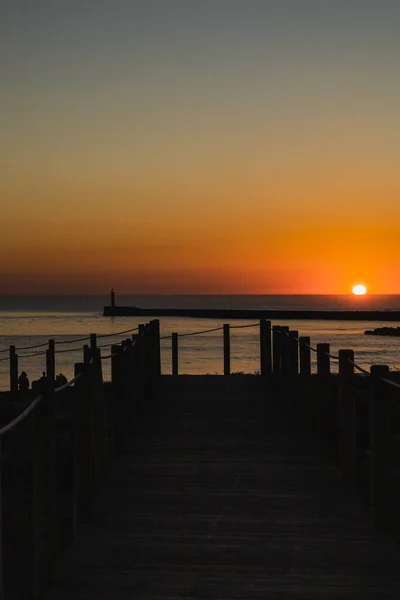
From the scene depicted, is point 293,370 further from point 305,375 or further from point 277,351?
point 277,351

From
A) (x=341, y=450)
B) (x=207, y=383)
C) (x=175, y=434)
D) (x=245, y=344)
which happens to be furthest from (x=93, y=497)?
(x=245, y=344)

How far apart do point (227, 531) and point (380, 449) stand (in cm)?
150

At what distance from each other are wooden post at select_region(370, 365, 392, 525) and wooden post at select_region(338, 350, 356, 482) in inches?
61.1

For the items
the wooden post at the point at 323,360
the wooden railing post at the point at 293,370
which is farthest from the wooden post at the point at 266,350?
the wooden post at the point at 323,360

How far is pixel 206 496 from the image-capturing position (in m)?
7.95

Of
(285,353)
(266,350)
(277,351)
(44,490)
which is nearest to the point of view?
(44,490)

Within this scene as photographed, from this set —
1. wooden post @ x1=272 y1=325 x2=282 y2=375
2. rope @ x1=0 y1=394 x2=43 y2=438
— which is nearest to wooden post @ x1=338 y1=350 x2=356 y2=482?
rope @ x1=0 y1=394 x2=43 y2=438

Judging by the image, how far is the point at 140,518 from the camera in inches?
281

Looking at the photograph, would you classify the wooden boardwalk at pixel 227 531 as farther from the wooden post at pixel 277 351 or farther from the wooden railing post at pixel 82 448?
the wooden post at pixel 277 351

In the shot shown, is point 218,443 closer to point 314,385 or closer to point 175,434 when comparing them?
point 175,434

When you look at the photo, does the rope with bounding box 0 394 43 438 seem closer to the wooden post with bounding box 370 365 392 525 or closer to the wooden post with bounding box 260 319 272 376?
the wooden post with bounding box 370 365 392 525

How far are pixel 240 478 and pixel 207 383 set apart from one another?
7130 millimetres

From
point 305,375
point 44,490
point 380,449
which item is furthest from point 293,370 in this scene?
point 44,490

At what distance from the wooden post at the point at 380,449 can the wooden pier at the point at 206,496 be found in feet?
0.03
